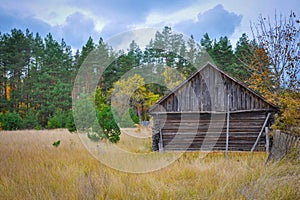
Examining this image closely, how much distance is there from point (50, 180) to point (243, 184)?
439 cm

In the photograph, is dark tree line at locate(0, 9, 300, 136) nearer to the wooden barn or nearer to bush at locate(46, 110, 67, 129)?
bush at locate(46, 110, 67, 129)

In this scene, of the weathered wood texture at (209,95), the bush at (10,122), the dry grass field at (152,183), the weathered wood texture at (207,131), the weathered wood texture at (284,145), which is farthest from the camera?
the bush at (10,122)

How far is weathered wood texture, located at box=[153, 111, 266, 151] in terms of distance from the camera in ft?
39.6

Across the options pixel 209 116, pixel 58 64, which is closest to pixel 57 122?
pixel 58 64

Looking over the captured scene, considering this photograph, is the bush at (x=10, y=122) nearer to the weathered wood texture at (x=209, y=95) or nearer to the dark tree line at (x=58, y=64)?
the dark tree line at (x=58, y=64)

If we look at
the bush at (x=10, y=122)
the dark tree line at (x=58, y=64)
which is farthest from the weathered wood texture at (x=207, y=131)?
the dark tree line at (x=58, y=64)

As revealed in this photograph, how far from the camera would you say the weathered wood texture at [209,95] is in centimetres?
1170

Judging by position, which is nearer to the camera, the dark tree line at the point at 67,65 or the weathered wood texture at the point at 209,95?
the weathered wood texture at the point at 209,95

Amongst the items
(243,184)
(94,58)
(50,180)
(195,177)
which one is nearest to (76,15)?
(50,180)

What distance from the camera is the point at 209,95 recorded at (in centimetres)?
1195

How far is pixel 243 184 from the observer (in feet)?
16.9

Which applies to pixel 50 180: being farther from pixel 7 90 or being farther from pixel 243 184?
pixel 7 90

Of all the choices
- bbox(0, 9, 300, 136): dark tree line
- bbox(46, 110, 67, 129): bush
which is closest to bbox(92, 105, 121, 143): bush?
bbox(46, 110, 67, 129): bush

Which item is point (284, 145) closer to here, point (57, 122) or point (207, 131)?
point (207, 131)
